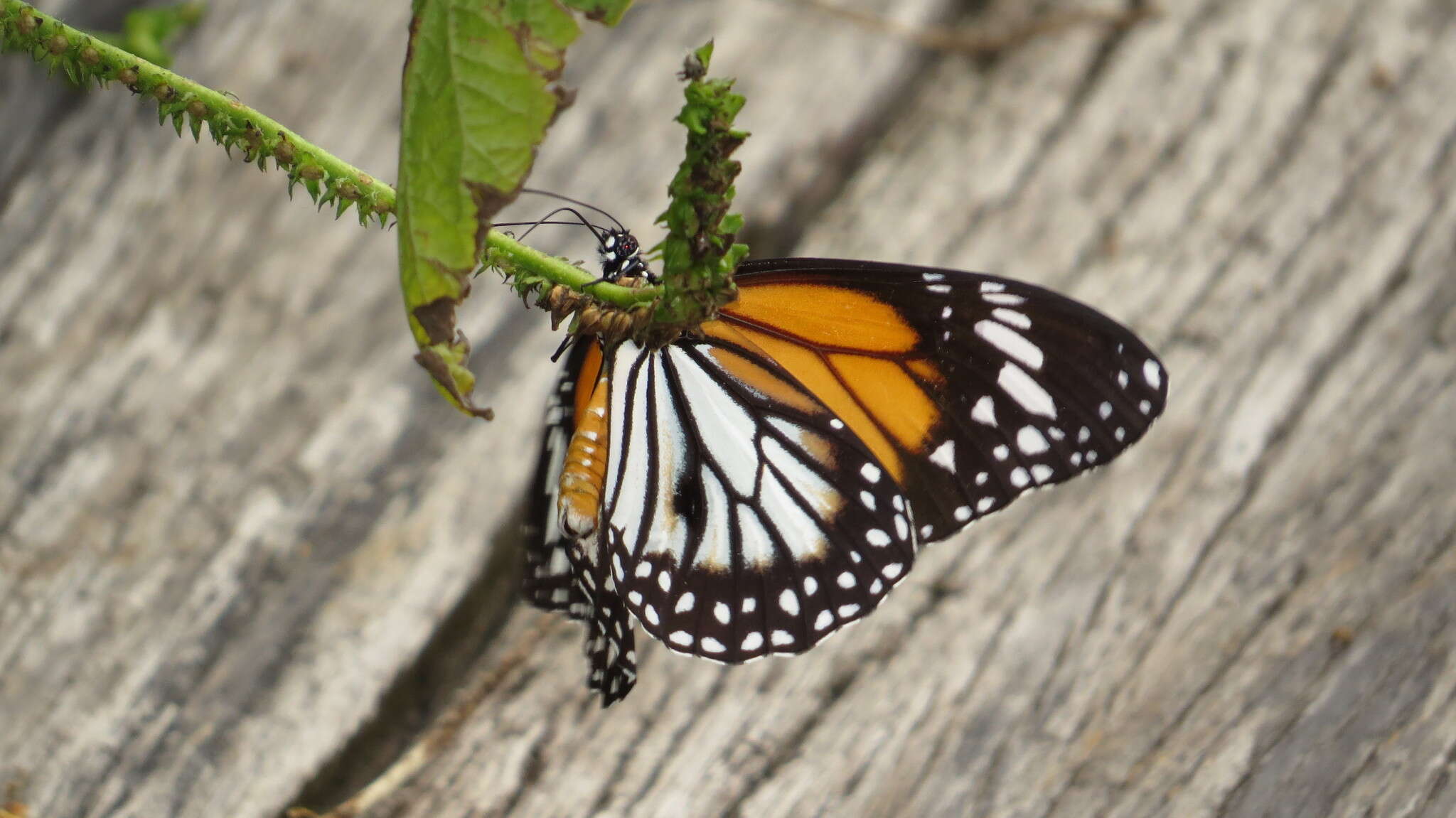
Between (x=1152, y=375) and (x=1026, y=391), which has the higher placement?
(x=1152, y=375)

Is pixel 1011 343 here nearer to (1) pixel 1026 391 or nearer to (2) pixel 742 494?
(1) pixel 1026 391

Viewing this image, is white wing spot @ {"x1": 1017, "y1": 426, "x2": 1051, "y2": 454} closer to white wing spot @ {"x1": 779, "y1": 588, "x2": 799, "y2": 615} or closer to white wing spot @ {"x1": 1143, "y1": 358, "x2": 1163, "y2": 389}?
white wing spot @ {"x1": 1143, "y1": 358, "x2": 1163, "y2": 389}

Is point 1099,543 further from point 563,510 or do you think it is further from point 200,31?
point 200,31

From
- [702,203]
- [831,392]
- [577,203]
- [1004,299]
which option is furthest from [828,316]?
[702,203]

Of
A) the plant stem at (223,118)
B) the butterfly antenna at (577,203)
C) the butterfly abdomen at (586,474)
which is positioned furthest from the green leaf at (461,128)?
the butterfly antenna at (577,203)

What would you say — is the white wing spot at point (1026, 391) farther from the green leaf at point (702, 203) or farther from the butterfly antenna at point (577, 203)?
the green leaf at point (702, 203)
